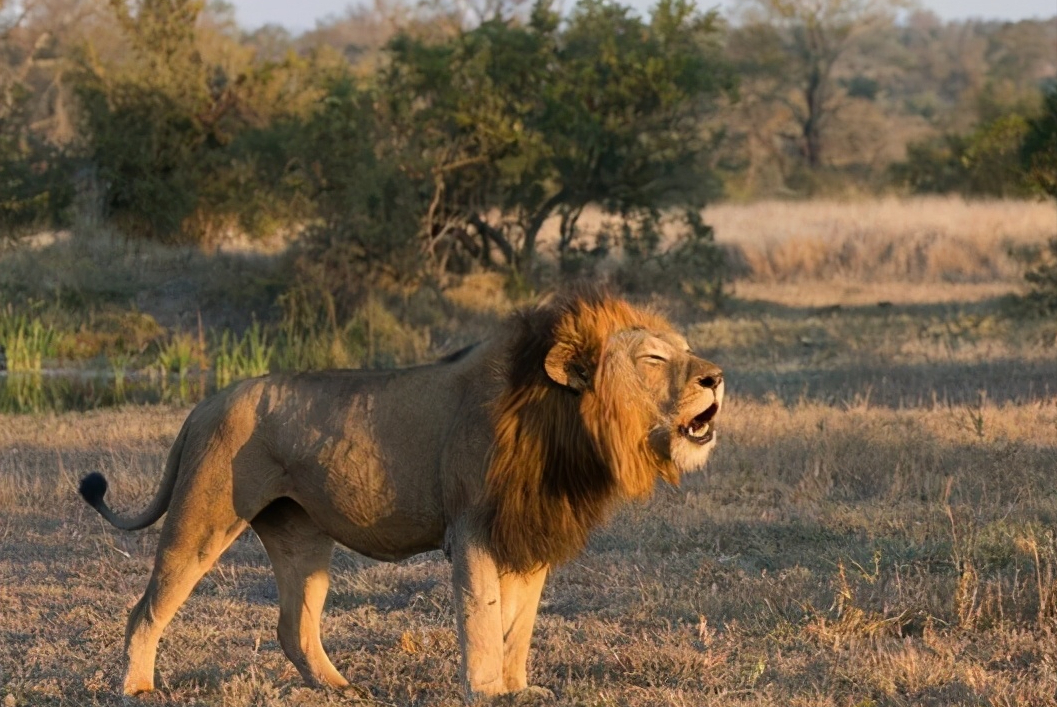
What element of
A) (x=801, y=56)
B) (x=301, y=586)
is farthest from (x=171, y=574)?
(x=801, y=56)

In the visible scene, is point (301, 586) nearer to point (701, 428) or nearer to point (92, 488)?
point (92, 488)

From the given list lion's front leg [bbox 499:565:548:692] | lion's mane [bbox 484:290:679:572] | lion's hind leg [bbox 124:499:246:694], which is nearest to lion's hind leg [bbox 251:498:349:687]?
lion's hind leg [bbox 124:499:246:694]

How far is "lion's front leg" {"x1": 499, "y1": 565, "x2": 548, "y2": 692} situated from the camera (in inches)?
202

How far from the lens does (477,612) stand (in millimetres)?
4895

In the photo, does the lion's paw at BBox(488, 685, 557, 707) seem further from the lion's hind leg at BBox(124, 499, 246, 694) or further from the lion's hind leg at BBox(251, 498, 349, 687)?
the lion's hind leg at BBox(124, 499, 246, 694)

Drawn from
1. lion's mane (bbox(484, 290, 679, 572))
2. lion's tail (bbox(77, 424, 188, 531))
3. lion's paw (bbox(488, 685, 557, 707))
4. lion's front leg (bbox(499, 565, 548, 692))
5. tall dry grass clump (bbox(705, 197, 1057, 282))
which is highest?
lion's mane (bbox(484, 290, 679, 572))

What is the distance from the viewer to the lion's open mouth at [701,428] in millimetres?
4824

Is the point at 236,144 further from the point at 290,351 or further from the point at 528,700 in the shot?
the point at 528,700

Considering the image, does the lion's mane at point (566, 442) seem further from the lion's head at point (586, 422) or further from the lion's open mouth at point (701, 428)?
the lion's open mouth at point (701, 428)

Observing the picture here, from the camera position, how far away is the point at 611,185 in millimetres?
21938

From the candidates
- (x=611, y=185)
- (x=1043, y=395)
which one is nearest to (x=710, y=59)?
(x=611, y=185)

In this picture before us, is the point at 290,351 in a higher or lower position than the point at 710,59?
lower

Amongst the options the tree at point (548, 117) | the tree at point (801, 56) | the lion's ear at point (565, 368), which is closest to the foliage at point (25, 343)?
the tree at point (548, 117)

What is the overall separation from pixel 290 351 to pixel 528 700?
439 inches
